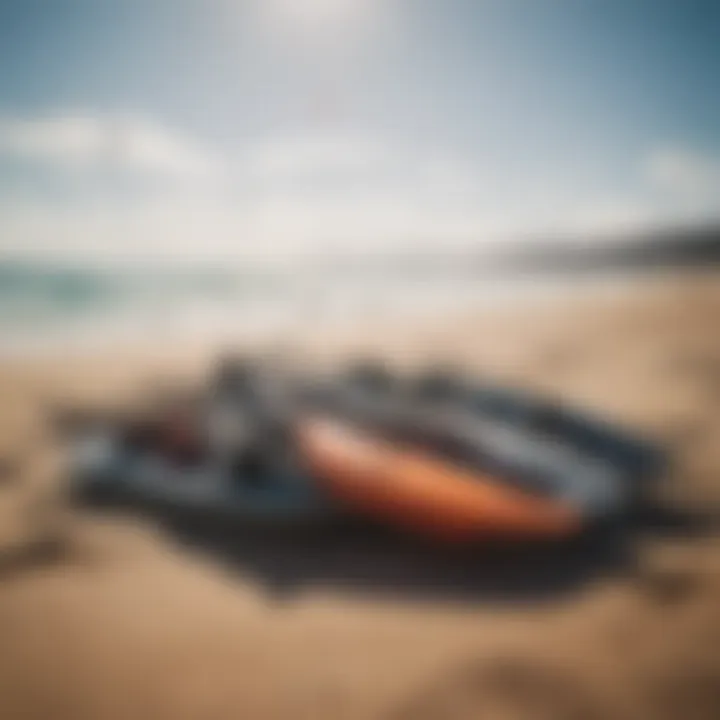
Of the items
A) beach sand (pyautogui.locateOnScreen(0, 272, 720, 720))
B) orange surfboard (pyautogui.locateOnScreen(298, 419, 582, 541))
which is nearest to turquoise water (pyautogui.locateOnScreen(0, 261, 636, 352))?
beach sand (pyautogui.locateOnScreen(0, 272, 720, 720))

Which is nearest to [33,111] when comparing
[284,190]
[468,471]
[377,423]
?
[284,190]

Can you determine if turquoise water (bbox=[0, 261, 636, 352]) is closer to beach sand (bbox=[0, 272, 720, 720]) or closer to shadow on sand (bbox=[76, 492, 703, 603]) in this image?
beach sand (bbox=[0, 272, 720, 720])

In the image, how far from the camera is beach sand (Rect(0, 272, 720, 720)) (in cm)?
177

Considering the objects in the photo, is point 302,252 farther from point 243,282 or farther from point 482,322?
point 482,322

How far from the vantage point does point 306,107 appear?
2.65 meters

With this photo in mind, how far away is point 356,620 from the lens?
6.61 ft

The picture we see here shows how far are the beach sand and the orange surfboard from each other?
101 millimetres

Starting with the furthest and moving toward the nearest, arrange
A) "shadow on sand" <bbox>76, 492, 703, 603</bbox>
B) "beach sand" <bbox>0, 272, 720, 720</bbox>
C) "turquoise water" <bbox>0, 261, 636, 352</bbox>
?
"turquoise water" <bbox>0, 261, 636, 352</bbox>
"shadow on sand" <bbox>76, 492, 703, 603</bbox>
"beach sand" <bbox>0, 272, 720, 720</bbox>

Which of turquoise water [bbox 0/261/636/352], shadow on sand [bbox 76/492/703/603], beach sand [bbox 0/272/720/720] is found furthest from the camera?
turquoise water [bbox 0/261/636/352]

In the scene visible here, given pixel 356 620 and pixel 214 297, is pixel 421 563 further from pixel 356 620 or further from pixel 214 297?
pixel 214 297

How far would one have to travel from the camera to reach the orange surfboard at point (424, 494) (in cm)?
211

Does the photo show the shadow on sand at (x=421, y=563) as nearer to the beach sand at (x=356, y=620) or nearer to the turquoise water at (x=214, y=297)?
the beach sand at (x=356, y=620)

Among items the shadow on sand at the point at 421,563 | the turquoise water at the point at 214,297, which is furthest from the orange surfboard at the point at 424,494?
the turquoise water at the point at 214,297

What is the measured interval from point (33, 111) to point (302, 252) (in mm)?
1087
